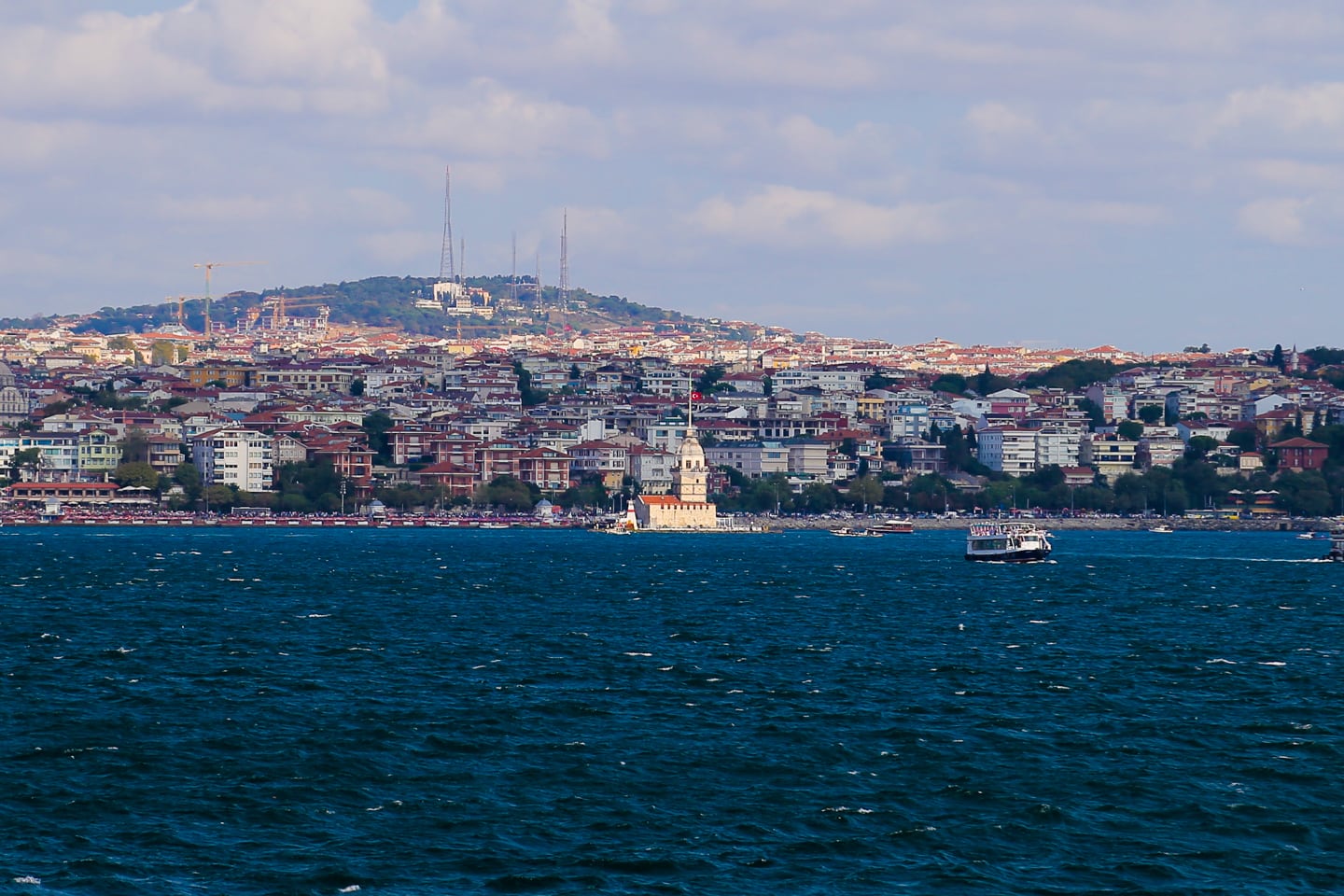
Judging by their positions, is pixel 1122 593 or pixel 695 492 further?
pixel 695 492

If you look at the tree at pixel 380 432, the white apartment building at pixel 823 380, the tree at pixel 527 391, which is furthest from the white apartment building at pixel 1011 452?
the tree at pixel 380 432

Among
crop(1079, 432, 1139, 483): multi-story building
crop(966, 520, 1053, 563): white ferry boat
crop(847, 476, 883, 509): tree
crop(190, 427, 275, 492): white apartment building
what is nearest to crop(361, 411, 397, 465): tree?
crop(190, 427, 275, 492): white apartment building

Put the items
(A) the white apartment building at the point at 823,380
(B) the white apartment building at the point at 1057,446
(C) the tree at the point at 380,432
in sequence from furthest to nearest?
(A) the white apartment building at the point at 823,380 → (B) the white apartment building at the point at 1057,446 → (C) the tree at the point at 380,432

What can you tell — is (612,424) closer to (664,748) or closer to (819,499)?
(819,499)

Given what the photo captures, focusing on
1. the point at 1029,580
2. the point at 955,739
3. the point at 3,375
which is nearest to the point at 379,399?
the point at 3,375

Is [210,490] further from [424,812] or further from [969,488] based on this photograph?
[424,812]

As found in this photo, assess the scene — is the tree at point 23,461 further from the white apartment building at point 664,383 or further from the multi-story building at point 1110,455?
the multi-story building at point 1110,455
